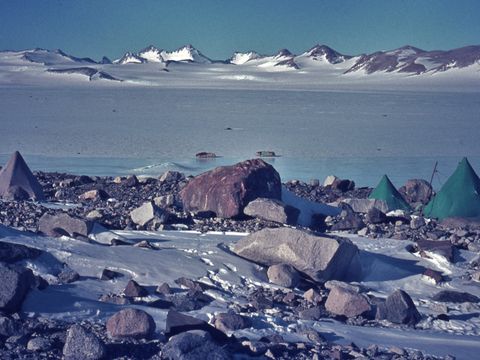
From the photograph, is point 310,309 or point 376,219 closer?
point 310,309

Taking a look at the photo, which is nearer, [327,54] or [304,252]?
[304,252]

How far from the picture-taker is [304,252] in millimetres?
4816

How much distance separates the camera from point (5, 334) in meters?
3.57

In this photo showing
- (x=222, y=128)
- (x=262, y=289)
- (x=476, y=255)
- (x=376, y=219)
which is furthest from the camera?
(x=222, y=128)

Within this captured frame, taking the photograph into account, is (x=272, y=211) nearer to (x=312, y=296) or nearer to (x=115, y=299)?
(x=312, y=296)

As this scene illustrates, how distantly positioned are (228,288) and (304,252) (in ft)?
1.72

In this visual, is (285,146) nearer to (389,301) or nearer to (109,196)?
(109,196)

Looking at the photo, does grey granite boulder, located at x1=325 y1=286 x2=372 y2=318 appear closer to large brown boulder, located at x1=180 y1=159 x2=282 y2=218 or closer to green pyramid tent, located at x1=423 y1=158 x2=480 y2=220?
large brown boulder, located at x1=180 y1=159 x2=282 y2=218

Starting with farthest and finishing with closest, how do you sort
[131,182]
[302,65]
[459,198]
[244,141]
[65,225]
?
[302,65] → [244,141] → [131,182] → [459,198] → [65,225]

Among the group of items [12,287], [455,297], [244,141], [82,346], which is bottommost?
[244,141]

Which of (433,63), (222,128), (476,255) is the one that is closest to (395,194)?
(476,255)

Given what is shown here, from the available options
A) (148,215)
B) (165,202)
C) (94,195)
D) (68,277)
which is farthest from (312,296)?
(94,195)

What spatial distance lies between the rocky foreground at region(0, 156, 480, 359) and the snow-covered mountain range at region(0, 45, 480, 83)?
5146 cm

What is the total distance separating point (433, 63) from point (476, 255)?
76442mm
